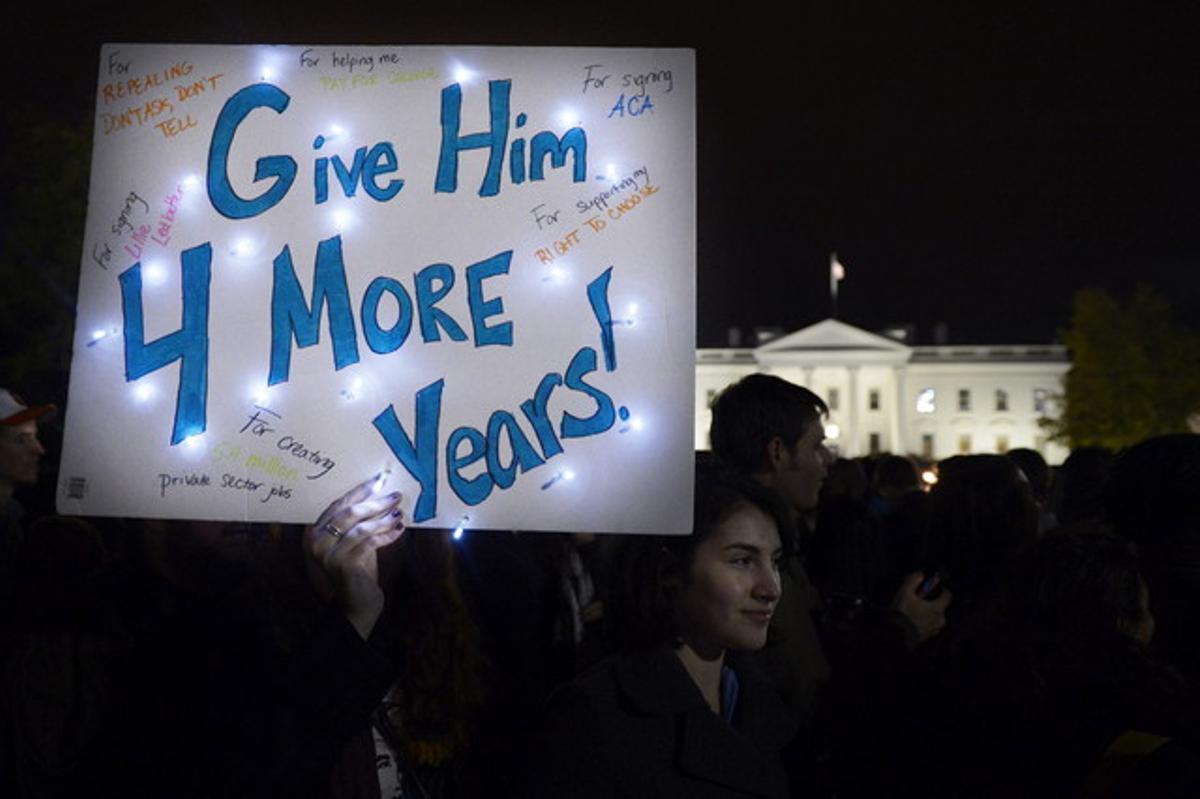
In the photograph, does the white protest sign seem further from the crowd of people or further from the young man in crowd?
the young man in crowd

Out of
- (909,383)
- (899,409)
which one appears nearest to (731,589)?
(899,409)

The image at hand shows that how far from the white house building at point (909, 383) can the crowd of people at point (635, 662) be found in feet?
243

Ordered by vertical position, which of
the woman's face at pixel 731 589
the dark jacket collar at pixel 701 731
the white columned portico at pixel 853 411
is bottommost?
the dark jacket collar at pixel 701 731

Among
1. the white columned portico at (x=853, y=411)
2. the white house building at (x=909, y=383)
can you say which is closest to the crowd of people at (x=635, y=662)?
the white house building at (x=909, y=383)

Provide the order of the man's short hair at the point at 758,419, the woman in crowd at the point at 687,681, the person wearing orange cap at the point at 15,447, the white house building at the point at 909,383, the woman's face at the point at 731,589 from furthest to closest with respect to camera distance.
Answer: the white house building at the point at 909,383 → the person wearing orange cap at the point at 15,447 → the man's short hair at the point at 758,419 → the woman's face at the point at 731,589 → the woman in crowd at the point at 687,681

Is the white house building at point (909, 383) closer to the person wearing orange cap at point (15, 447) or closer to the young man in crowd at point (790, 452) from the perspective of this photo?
the person wearing orange cap at point (15, 447)

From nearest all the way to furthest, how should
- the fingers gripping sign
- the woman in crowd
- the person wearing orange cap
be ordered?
the fingers gripping sign
the woman in crowd
the person wearing orange cap

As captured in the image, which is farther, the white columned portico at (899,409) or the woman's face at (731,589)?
the white columned portico at (899,409)

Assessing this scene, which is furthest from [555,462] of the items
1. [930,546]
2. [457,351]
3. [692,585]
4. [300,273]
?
[930,546]

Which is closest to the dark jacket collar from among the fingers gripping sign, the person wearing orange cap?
the fingers gripping sign

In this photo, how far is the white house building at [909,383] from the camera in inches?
3041

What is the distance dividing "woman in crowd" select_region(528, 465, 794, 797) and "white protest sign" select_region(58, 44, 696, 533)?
1.05 feet

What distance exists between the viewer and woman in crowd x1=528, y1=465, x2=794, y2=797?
2129mm

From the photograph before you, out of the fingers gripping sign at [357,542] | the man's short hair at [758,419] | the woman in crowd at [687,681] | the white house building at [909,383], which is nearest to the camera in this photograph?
the fingers gripping sign at [357,542]
